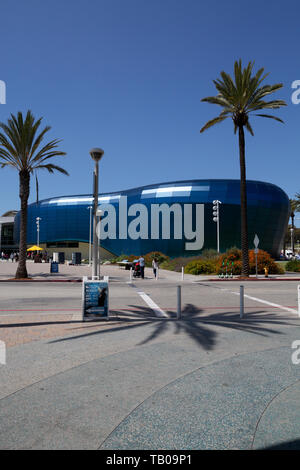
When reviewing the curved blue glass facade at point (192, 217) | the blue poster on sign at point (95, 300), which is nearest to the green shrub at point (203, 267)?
the blue poster on sign at point (95, 300)

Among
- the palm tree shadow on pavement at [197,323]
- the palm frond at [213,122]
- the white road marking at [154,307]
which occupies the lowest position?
the white road marking at [154,307]

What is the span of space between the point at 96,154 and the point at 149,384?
25.1ft

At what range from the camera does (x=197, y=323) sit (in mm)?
8742

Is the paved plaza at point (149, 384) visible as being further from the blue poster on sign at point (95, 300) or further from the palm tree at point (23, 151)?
the palm tree at point (23, 151)

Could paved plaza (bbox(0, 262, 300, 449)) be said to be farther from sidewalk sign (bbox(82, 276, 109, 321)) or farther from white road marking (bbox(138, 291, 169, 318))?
white road marking (bbox(138, 291, 169, 318))

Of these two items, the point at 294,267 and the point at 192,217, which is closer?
the point at 294,267

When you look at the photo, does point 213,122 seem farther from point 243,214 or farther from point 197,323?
point 197,323

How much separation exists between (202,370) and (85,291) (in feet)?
15.4

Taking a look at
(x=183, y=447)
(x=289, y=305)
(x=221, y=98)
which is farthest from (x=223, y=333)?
(x=221, y=98)

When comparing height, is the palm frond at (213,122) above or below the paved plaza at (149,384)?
above

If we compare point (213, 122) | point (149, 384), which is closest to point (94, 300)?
point (149, 384)

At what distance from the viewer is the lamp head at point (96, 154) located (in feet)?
34.1

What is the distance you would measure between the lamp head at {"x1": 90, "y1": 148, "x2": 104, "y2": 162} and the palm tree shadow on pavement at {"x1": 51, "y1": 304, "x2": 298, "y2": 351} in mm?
4835

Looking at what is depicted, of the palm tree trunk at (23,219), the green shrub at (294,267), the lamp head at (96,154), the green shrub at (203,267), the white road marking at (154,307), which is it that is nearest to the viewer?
the white road marking at (154,307)
